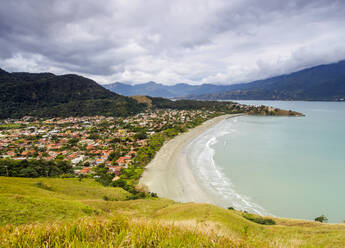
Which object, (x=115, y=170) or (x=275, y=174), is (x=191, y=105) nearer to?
(x=275, y=174)

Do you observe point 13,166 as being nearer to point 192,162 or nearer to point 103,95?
point 192,162

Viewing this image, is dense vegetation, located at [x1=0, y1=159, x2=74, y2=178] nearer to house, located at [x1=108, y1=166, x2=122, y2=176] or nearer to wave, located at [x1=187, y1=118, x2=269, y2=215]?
house, located at [x1=108, y1=166, x2=122, y2=176]

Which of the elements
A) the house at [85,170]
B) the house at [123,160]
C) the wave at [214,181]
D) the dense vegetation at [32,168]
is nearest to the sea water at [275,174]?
the wave at [214,181]

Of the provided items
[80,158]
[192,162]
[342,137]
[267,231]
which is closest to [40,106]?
[80,158]

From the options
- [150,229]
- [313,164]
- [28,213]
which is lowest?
[313,164]

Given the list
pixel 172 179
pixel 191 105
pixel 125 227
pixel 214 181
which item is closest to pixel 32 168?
pixel 172 179

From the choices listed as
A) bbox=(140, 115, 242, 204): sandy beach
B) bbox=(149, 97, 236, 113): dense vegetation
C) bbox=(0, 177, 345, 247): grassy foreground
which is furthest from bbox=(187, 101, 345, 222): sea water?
bbox=(149, 97, 236, 113): dense vegetation

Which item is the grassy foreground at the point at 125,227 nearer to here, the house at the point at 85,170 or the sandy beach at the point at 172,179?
the house at the point at 85,170
